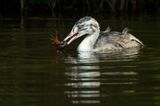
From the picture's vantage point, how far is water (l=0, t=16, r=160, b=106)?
381 inches

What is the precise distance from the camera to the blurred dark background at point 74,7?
2602cm

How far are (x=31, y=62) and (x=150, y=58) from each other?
89.3 inches

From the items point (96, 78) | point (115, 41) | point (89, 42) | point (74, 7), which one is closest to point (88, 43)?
point (89, 42)

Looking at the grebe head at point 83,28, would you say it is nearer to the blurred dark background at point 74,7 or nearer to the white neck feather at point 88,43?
the white neck feather at point 88,43

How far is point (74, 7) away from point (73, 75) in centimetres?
1582

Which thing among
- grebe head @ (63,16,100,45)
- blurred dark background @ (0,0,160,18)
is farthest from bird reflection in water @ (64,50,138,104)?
blurred dark background @ (0,0,160,18)

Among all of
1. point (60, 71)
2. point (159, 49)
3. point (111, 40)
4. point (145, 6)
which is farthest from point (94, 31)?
point (145, 6)

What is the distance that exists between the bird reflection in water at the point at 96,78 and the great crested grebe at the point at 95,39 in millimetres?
1566

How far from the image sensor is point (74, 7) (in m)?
27.5

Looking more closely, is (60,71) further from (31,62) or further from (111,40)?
(111,40)

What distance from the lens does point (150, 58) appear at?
14.0 meters

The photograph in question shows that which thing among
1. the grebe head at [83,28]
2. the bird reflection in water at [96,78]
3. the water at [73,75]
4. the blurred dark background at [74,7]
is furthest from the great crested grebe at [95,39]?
the blurred dark background at [74,7]

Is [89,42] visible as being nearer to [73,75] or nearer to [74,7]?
[73,75]

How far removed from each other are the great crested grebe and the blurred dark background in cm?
882
